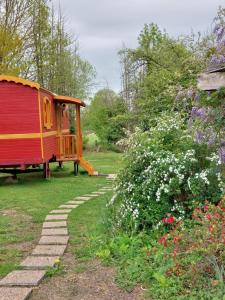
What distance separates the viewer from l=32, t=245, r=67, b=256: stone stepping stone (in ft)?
15.3

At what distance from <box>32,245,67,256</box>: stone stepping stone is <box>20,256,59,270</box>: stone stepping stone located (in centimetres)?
14

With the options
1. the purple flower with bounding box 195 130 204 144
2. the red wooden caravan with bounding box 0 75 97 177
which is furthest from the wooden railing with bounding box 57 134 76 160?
the purple flower with bounding box 195 130 204 144

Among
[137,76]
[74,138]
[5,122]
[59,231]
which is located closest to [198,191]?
[59,231]

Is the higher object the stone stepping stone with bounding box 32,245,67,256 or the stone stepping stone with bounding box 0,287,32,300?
the stone stepping stone with bounding box 32,245,67,256

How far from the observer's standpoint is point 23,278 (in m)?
3.88

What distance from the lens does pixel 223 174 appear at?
15.4 feet

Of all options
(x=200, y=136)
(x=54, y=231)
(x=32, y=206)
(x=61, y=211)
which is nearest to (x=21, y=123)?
(x=32, y=206)

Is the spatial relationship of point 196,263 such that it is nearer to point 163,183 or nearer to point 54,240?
point 163,183

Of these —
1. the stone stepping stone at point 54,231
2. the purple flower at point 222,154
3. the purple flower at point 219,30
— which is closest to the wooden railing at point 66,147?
the stone stepping stone at point 54,231

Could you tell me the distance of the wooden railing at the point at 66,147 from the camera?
13328 mm

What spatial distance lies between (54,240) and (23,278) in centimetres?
135

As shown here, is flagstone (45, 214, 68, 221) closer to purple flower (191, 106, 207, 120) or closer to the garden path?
the garden path

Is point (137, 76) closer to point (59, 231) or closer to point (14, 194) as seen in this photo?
point (14, 194)

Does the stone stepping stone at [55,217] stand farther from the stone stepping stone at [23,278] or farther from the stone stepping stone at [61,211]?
the stone stepping stone at [23,278]
